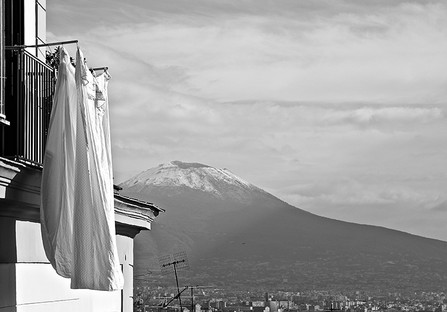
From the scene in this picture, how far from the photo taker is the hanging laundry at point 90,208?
714 centimetres

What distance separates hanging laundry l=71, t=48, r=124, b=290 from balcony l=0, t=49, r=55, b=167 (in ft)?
1.46

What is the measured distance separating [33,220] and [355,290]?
127704 mm

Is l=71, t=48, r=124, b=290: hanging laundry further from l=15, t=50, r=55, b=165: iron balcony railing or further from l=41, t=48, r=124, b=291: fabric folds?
l=15, t=50, r=55, b=165: iron balcony railing

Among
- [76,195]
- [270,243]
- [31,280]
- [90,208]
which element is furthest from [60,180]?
[270,243]

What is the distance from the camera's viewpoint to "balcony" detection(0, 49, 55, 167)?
764 cm

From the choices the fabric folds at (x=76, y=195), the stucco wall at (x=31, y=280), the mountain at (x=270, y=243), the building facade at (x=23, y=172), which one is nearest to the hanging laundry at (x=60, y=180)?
the fabric folds at (x=76, y=195)

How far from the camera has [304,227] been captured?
17625 centimetres

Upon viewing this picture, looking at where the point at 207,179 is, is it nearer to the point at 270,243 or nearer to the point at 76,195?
the point at 270,243

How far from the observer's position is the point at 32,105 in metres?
7.77

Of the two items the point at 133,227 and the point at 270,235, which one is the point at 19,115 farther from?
the point at 270,235

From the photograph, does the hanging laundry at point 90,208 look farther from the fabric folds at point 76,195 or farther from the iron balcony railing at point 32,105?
the iron balcony railing at point 32,105

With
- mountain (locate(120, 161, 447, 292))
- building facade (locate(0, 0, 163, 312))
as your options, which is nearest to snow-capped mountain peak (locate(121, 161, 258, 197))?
mountain (locate(120, 161, 447, 292))

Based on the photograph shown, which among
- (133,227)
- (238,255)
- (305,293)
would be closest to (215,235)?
(238,255)

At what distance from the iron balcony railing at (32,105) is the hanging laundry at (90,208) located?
483 mm
